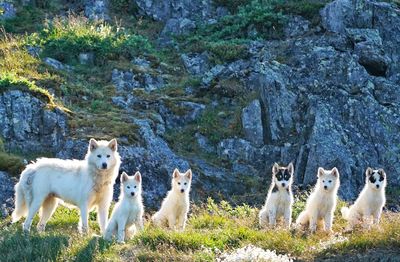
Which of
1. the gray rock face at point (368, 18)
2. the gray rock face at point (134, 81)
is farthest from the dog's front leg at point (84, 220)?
the gray rock face at point (368, 18)

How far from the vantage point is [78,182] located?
13.2 m

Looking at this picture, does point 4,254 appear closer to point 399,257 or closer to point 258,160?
point 399,257

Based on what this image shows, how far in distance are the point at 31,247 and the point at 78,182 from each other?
7.55 feet

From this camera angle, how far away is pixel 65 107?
20.5 m

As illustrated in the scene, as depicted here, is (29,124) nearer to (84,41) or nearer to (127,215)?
(84,41)

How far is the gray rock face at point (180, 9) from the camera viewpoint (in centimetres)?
2941

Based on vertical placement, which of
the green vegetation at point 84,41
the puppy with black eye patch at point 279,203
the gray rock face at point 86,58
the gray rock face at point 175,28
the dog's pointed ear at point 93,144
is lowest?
the puppy with black eye patch at point 279,203

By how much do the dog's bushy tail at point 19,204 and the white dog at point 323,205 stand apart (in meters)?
5.55

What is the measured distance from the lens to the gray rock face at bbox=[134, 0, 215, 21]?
29.4 m

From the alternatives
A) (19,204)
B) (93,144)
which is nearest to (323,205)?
(93,144)

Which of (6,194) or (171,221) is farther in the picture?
(6,194)

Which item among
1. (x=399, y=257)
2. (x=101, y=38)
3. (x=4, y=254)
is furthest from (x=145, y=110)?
(x=399, y=257)

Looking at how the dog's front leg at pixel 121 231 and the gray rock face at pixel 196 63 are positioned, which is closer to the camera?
the dog's front leg at pixel 121 231

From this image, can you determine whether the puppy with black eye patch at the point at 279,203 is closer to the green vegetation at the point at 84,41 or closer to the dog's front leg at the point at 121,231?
the dog's front leg at the point at 121,231
